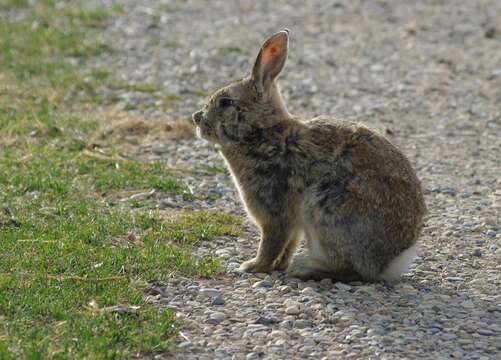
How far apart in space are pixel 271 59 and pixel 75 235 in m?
1.88

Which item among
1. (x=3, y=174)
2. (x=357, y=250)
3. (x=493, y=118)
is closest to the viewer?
(x=357, y=250)

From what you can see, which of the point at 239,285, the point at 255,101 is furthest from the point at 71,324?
the point at 255,101

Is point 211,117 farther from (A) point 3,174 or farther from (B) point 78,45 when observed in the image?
(B) point 78,45

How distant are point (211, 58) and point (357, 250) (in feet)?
26.4

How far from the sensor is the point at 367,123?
38.2 ft

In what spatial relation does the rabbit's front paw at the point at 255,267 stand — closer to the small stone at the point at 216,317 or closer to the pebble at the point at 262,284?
the pebble at the point at 262,284

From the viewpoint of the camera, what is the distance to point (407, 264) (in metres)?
6.95

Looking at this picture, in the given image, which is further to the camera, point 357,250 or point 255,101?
point 255,101

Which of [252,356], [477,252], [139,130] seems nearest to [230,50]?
[139,130]

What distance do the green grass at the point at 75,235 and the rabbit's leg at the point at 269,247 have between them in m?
0.26

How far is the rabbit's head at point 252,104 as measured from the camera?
7297 mm

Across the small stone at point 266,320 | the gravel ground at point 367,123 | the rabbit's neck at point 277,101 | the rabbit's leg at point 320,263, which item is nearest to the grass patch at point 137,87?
the gravel ground at point 367,123

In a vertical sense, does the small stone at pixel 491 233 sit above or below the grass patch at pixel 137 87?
below

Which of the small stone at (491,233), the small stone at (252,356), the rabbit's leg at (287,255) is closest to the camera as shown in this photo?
the small stone at (252,356)
